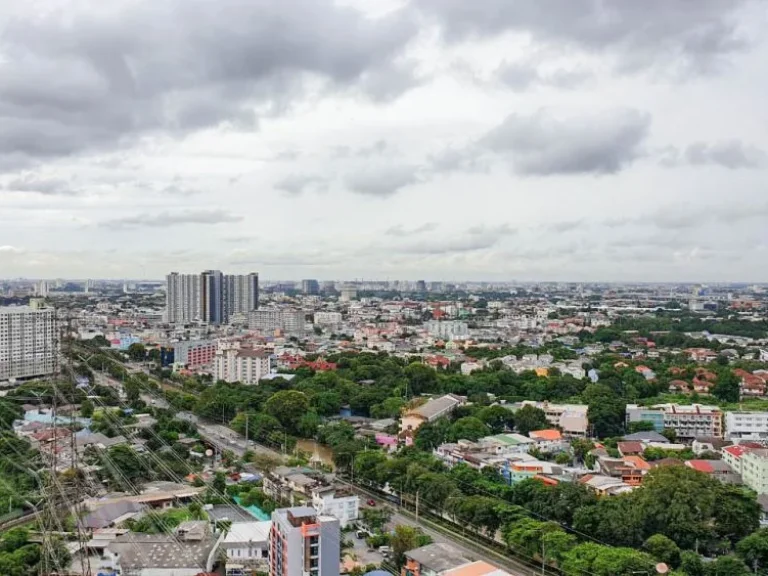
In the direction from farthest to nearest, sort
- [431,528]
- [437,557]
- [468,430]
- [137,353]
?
[137,353] → [468,430] → [431,528] → [437,557]

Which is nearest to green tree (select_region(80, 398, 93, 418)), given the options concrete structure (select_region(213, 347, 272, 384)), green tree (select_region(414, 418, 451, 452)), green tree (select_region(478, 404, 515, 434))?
concrete structure (select_region(213, 347, 272, 384))

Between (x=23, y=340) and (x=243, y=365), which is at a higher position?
(x=23, y=340)

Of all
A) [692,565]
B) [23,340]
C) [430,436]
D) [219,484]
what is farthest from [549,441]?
[23,340]

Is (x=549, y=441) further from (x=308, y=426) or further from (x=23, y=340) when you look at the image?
(x=23, y=340)

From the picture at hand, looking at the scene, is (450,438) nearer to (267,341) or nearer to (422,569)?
(422,569)

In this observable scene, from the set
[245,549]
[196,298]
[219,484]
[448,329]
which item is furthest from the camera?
[196,298]

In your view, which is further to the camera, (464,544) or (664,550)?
(464,544)

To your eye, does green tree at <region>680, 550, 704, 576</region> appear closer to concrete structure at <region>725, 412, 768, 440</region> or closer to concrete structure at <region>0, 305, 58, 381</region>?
concrete structure at <region>725, 412, 768, 440</region>

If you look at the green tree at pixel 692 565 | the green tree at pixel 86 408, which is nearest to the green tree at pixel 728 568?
the green tree at pixel 692 565
